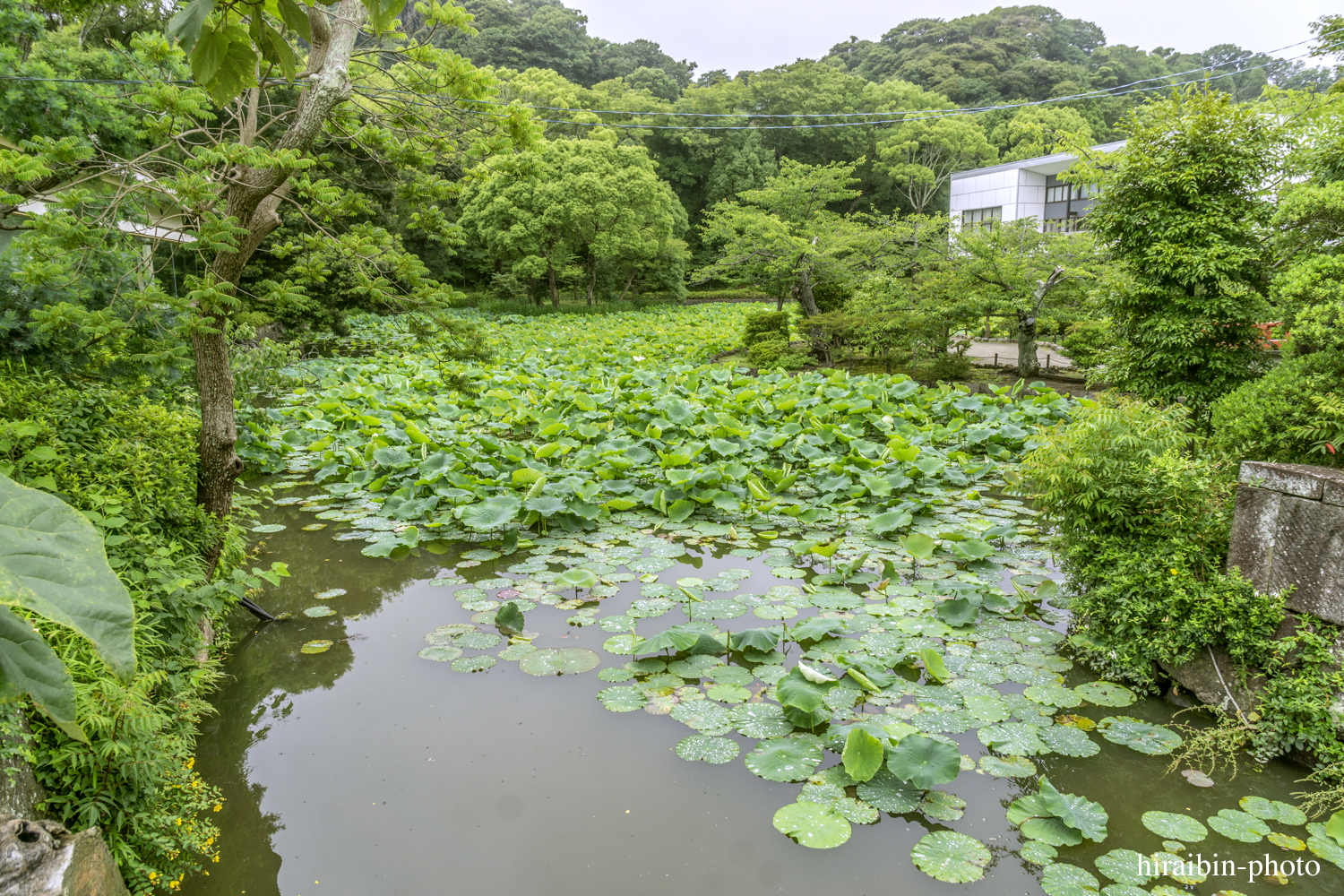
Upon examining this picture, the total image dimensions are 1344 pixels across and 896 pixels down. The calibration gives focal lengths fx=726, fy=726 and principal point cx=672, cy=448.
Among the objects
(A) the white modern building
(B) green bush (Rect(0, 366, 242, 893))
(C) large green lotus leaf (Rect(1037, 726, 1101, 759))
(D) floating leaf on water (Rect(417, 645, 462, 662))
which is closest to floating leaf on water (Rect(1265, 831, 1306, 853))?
(C) large green lotus leaf (Rect(1037, 726, 1101, 759))

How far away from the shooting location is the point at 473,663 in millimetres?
3617

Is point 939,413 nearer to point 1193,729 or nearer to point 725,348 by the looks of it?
point 1193,729

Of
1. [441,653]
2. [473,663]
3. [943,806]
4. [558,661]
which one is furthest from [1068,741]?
[441,653]

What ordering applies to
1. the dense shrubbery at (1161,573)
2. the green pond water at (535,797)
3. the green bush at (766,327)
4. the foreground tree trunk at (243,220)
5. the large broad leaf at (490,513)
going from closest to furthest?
the green pond water at (535,797)
the dense shrubbery at (1161,573)
the foreground tree trunk at (243,220)
the large broad leaf at (490,513)
the green bush at (766,327)

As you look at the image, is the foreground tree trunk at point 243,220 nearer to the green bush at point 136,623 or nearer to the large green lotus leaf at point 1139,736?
the green bush at point 136,623

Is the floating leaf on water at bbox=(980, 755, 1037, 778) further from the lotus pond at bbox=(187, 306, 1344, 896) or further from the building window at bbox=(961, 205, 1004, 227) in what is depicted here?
the building window at bbox=(961, 205, 1004, 227)

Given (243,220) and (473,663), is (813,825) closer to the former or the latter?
(473,663)

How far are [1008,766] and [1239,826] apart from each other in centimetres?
71

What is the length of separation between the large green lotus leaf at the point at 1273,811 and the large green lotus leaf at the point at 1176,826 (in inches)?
8.3

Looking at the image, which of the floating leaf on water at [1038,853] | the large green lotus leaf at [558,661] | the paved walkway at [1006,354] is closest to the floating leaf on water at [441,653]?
the large green lotus leaf at [558,661]

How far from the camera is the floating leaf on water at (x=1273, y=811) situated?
2482mm

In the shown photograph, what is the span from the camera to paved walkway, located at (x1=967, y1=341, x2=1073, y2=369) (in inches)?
517

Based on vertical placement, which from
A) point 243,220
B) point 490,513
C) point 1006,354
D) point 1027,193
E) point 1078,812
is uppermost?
point 1027,193

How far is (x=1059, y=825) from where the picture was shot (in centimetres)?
247
